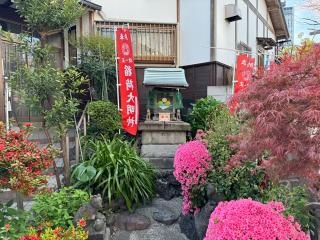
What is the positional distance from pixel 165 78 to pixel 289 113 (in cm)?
443

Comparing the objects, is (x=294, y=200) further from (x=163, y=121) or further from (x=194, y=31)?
(x=194, y=31)

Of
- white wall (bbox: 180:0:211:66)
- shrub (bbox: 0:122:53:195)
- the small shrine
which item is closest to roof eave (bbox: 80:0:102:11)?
white wall (bbox: 180:0:211:66)

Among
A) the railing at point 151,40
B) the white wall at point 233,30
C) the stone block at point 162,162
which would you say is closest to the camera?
the stone block at point 162,162

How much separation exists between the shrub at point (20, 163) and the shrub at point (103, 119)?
2.75 meters

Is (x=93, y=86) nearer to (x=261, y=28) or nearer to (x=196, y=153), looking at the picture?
(x=196, y=153)

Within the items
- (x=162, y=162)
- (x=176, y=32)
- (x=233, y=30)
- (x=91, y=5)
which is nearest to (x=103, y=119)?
(x=162, y=162)

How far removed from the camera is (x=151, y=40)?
8672mm

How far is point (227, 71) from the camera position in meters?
9.74

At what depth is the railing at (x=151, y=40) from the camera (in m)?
8.60

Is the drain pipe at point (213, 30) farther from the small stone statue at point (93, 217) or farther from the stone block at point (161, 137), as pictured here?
the small stone statue at point (93, 217)

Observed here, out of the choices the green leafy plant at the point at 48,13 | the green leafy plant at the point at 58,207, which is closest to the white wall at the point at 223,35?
the green leafy plant at the point at 48,13

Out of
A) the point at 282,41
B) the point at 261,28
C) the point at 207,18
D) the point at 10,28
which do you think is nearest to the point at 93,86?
the point at 10,28

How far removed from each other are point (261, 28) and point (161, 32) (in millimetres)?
7786

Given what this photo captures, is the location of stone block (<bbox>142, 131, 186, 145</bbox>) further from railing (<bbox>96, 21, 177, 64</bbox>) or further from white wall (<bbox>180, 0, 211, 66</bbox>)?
white wall (<bbox>180, 0, 211, 66</bbox>)
